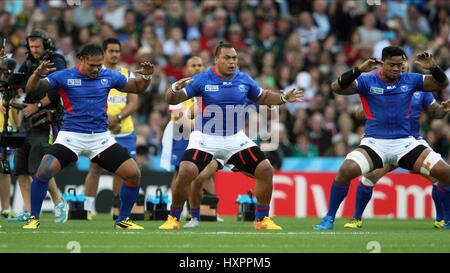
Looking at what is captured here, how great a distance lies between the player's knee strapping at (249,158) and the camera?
1526 cm

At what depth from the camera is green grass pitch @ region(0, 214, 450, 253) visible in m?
12.3

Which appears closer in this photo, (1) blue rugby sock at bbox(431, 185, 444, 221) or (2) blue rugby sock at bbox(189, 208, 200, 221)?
(2) blue rugby sock at bbox(189, 208, 200, 221)

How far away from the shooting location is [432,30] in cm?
2872

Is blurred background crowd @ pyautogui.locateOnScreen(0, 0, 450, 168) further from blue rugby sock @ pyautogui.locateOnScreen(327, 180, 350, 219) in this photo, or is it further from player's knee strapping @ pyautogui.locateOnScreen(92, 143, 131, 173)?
player's knee strapping @ pyautogui.locateOnScreen(92, 143, 131, 173)

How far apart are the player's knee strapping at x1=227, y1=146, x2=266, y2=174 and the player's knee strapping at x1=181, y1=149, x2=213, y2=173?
0.37m

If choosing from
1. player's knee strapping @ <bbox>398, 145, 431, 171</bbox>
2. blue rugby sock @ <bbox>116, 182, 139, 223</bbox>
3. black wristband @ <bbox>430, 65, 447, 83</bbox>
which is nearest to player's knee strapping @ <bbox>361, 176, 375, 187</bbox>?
player's knee strapping @ <bbox>398, 145, 431, 171</bbox>

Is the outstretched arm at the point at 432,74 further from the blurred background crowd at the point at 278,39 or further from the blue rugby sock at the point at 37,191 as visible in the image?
the blurred background crowd at the point at 278,39

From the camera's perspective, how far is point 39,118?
56.4ft

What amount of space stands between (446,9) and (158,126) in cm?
907

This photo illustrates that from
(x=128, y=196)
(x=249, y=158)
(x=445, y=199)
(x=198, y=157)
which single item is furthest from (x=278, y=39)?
(x=128, y=196)

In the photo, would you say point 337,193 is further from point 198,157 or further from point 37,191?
point 37,191

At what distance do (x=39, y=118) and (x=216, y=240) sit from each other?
4.92 meters
